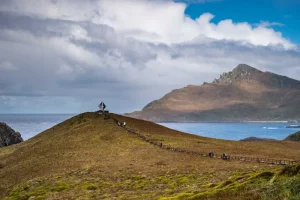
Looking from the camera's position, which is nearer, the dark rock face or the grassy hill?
the grassy hill

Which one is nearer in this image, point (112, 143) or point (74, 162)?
point (74, 162)

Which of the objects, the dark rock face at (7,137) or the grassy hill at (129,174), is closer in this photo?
the grassy hill at (129,174)

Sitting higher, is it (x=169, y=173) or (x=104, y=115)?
(x=104, y=115)

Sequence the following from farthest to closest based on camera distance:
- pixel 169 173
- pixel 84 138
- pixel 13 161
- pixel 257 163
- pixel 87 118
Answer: pixel 87 118, pixel 84 138, pixel 13 161, pixel 257 163, pixel 169 173

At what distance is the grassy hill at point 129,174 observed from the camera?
27359 millimetres

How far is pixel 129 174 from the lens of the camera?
2047 inches

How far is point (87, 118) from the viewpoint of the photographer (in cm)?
11962

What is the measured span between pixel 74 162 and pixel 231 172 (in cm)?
3199

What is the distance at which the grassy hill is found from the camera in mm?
27359

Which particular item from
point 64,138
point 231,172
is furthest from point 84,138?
point 231,172

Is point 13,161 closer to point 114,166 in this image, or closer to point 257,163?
point 114,166

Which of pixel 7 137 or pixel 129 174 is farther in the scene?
pixel 7 137

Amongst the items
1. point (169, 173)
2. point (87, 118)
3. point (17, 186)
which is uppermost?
point (87, 118)

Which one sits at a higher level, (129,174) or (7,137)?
(7,137)
